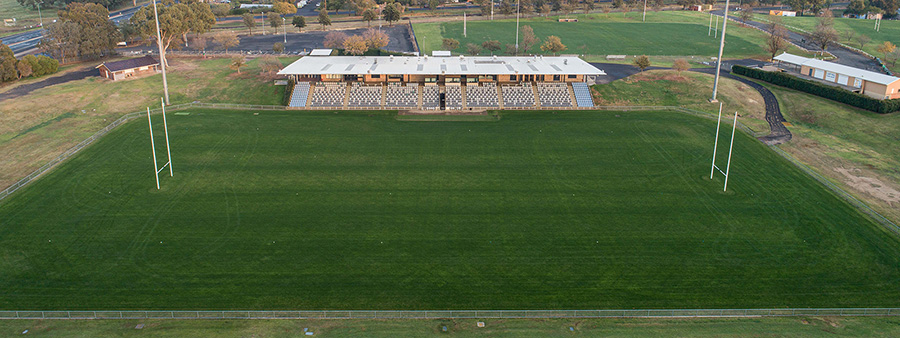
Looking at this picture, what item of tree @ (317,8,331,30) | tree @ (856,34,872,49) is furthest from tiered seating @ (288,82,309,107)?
tree @ (856,34,872,49)

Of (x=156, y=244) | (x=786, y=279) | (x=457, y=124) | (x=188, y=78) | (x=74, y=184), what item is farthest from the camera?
(x=188, y=78)

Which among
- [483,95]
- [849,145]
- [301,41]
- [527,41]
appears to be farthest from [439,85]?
[301,41]

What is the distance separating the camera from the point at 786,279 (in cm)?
4378

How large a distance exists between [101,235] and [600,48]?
107m

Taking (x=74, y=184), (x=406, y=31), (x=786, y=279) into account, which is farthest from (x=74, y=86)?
(x=786, y=279)

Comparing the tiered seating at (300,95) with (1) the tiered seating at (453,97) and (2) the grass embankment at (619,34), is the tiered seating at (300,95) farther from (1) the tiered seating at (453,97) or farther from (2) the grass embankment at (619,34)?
(2) the grass embankment at (619,34)

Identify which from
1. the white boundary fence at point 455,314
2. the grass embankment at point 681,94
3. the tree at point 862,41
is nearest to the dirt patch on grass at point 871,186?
the grass embankment at point 681,94

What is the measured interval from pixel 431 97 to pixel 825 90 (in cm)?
5742

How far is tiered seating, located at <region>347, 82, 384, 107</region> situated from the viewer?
88.9 metres

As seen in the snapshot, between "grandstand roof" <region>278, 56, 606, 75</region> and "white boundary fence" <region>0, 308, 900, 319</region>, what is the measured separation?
179ft

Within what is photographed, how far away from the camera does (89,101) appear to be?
86.1m

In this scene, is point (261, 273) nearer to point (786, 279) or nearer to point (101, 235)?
point (101, 235)

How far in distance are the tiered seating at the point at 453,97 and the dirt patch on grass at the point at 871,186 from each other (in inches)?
1915

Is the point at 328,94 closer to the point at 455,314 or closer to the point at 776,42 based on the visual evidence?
the point at 455,314
